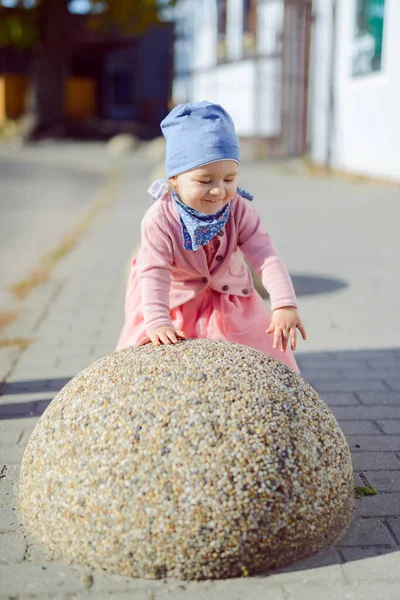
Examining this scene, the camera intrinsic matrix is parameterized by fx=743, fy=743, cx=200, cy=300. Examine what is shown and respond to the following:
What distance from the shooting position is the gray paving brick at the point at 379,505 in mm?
2879

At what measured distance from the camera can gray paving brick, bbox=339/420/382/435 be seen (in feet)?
12.2

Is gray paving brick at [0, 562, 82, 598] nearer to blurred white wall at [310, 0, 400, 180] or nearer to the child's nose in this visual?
the child's nose

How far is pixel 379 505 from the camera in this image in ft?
9.66

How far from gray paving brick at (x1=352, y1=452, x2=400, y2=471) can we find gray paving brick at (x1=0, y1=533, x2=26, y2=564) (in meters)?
1.47

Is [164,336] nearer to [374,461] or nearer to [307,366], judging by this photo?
[374,461]

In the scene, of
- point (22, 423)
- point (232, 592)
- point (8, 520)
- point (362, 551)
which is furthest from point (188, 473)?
point (22, 423)

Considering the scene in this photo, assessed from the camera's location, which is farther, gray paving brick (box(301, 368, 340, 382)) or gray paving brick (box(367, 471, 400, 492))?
gray paving brick (box(301, 368, 340, 382))

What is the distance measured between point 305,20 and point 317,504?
698 inches

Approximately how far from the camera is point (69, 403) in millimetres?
2758

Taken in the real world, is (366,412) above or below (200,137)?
below

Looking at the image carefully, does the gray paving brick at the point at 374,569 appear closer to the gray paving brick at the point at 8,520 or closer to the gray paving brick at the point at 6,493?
the gray paving brick at the point at 8,520

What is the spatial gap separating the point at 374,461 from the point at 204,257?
1204 millimetres

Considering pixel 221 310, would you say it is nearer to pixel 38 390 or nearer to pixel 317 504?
pixel 317 504

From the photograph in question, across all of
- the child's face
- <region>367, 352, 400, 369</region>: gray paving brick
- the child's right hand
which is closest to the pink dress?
the child's face
